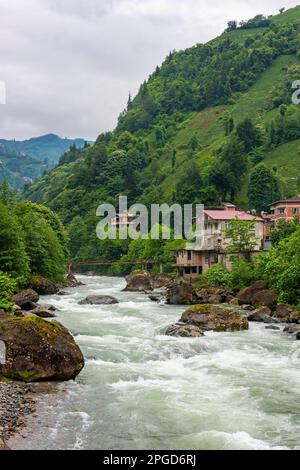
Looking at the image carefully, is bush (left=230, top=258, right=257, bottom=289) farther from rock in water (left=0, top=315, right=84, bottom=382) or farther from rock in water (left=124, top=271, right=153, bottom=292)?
rock in water (left=0, top=315, right=84, bottom=382)

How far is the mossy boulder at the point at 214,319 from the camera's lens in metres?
34.7

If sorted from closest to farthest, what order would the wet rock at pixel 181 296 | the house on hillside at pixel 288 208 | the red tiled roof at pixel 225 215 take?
the wet rock at pixel 181 296
the red tiled roof at pixel 225 215
the house on hillside at pixel 288 208

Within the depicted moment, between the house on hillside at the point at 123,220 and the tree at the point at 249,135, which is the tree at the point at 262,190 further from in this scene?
the house on hillside at the point at 123,220

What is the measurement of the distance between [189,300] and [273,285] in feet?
30.2

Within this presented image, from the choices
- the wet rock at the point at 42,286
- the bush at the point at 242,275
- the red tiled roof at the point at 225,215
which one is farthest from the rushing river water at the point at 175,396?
the red tiled roof at the point at 225,215

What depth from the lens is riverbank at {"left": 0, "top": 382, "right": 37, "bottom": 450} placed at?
15688mm

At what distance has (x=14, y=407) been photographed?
17.5m

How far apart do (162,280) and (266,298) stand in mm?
33881

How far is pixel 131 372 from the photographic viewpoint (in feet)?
76.9

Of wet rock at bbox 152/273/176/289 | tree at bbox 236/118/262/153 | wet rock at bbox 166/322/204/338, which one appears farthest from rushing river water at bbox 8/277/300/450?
tree at bbox 236/118/262/153

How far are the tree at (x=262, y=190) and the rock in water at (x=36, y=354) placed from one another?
267ft

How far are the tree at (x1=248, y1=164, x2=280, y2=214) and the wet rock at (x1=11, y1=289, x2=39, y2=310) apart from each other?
2466 inches

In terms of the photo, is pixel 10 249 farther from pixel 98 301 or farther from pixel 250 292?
pixel 250 292
